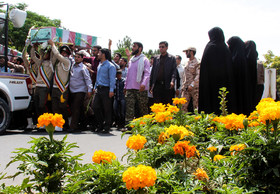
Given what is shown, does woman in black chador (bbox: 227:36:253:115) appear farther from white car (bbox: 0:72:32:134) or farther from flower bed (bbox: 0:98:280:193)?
white car (bbox: 0:72:32:134)

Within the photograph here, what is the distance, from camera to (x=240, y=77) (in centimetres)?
572

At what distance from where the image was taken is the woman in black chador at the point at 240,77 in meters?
5.52

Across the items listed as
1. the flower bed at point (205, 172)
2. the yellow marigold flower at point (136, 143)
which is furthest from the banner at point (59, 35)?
the flower bed at point (205, 172)

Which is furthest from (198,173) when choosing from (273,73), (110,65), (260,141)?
(273,73)

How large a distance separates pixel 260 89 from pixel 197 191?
7.22 metres

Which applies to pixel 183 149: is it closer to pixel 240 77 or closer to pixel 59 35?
pixel 240 77

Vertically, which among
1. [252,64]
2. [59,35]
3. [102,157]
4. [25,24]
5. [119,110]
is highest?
[25,24]

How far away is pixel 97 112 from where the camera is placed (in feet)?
26.8

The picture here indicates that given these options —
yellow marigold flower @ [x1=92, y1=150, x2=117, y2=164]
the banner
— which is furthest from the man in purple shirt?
the banner

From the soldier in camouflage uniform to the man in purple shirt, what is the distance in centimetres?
107

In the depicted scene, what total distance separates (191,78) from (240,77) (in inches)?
92.4

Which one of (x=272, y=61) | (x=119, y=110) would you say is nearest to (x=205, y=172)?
(x=119, y=110)

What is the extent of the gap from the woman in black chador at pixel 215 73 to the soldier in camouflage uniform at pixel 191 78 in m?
2.27

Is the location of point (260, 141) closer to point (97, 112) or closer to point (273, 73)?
point (97, 112)
